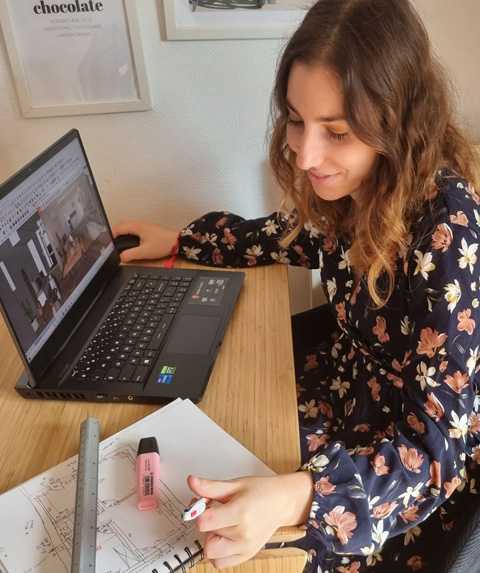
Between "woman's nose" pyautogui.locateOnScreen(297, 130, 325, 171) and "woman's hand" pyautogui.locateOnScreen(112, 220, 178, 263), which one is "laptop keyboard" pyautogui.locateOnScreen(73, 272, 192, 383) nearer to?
"woman's hand" pyautogui.locateOnScreen(112, 220, 178, 263)

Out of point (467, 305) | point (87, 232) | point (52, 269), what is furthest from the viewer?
point (87, 232)

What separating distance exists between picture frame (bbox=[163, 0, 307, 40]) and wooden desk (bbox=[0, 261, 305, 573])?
57 centimetres

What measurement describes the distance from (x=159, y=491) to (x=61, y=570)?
0.42 feet

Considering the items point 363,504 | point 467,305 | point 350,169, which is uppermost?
point 350,169

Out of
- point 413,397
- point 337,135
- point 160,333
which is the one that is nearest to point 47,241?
point 160,333

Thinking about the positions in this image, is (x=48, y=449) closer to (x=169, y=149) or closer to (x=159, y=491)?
(x=159, y=491)

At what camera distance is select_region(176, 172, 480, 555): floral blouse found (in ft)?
2.19

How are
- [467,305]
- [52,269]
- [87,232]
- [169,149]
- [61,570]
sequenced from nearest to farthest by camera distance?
1. [61,570]
2. [467,305]
3. [52,269]
4. [87,232]
5. [169,149]

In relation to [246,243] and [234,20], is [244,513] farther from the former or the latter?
[234,20]

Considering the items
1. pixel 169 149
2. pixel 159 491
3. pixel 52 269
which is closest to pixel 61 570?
pixel 159 491

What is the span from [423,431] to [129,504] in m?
0.38

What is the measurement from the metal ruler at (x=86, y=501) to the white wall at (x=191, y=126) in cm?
68

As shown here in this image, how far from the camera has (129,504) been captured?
644mm

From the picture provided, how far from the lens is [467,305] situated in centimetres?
72
